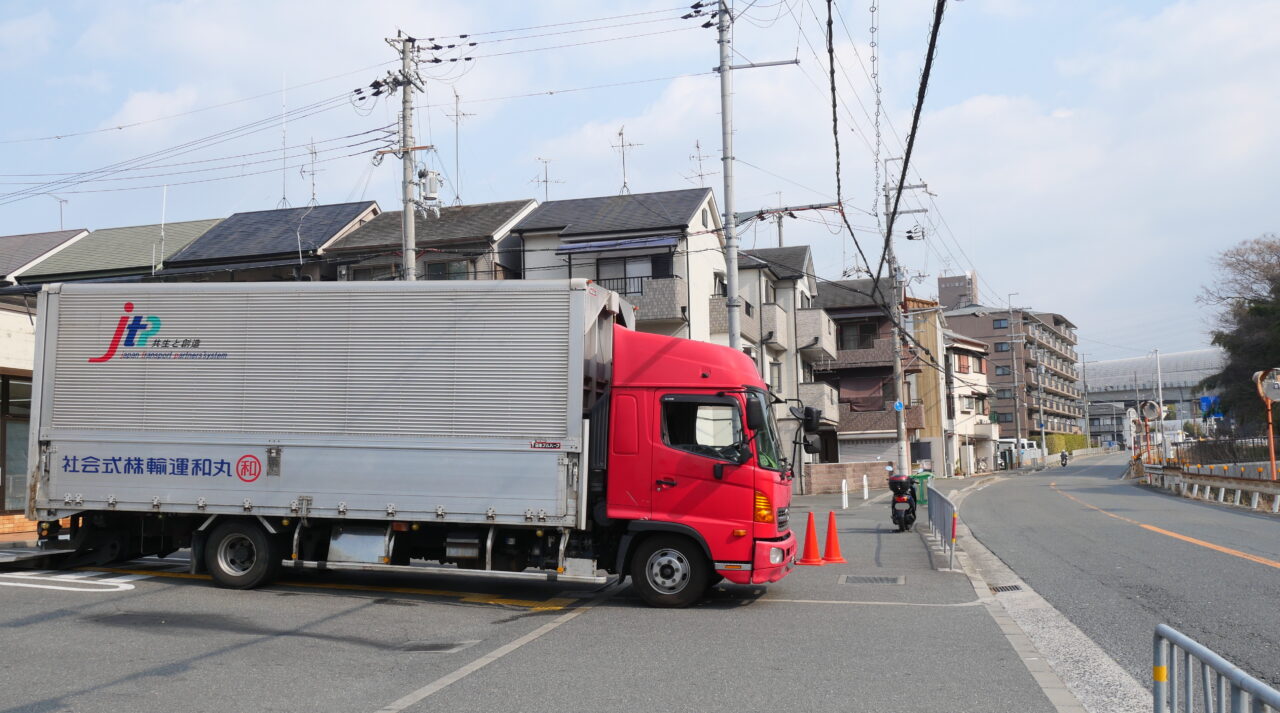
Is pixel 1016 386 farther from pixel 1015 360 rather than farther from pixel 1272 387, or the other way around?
pixel 1272 387

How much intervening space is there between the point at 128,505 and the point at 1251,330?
47.1 metres

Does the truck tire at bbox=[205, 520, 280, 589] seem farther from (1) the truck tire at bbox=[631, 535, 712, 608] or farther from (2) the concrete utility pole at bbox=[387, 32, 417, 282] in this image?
(2) the concrete utility pole at bbox=[387, 32, 417, 282]

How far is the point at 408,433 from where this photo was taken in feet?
33.7

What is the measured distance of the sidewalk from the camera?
6219mm

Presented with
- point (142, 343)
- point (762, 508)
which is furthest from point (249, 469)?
point (762, 508)

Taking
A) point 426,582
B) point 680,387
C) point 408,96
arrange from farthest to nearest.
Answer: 1. point 408,96
2. point 426,582
3. point 680,387

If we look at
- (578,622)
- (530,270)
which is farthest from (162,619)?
(530,270)

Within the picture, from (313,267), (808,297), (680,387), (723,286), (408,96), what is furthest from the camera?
(808,297)

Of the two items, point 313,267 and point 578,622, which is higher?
point 313,267

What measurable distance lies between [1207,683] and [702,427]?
6.69 meters

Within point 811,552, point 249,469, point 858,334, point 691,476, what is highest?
point 858,334

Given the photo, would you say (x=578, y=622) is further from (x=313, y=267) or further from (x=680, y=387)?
(x=313, y=267)

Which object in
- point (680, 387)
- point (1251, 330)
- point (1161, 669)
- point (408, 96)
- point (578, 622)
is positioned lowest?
point (578, 622)

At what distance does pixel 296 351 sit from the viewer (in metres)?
10.6
